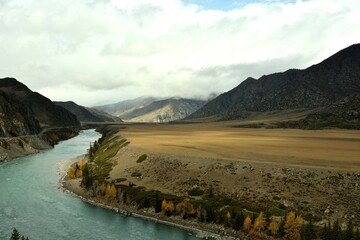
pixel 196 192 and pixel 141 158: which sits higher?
pixel 141 158

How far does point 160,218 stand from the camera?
80.8m

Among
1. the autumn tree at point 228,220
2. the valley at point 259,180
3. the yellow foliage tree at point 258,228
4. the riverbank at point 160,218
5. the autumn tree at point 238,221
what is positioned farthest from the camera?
the valley at point 259,180

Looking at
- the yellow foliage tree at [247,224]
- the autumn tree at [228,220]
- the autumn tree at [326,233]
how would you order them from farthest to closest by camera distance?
1. the autumn tree at [228,220]
2. the yellow foliage tree at [247,224]
3. the autumn tree at [326,233]

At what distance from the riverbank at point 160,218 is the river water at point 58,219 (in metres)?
1.73

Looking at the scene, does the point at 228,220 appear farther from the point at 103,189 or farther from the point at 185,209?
the point at 103,189

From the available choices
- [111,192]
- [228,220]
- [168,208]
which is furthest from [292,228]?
[111,192]

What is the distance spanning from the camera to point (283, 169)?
91.6m

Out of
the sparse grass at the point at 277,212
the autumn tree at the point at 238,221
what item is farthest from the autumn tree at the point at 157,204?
the sparse grass at the point at 277,212

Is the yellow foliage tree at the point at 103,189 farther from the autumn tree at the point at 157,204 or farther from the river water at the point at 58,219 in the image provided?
the autumn tree at the point at 157,204

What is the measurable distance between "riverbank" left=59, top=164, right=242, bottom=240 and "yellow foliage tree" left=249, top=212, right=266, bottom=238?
1.93 m

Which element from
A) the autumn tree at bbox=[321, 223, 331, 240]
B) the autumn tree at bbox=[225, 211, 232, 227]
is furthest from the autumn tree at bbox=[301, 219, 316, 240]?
the autumn tree at bbox=[225, 211, 232, 227]

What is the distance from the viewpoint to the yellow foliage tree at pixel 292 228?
65.7 metres

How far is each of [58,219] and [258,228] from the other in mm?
40214

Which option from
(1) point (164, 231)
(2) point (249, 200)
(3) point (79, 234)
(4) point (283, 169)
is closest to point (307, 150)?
(4) point (283, 169)
